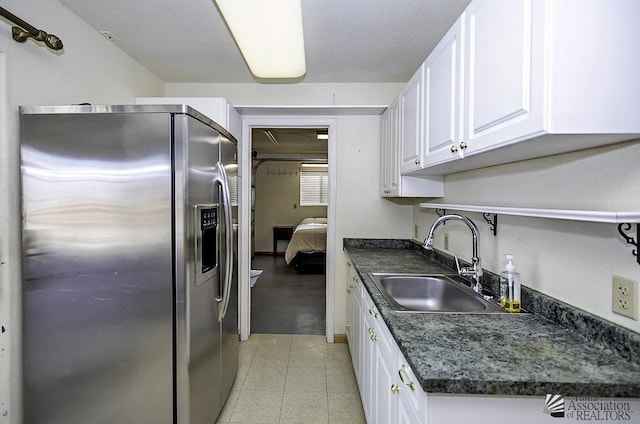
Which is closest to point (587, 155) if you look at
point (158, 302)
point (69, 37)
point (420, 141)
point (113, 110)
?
point (420, 141)

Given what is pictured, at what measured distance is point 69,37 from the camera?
191 cm

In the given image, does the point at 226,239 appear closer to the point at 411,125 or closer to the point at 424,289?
the point at 424,289

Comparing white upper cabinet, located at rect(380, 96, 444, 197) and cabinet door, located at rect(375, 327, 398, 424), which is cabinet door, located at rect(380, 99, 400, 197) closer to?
white upper cabinet, located at rect(380, 96, 444, 197)

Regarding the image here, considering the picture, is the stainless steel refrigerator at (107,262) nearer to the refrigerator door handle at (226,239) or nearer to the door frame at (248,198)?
the refrigerator door handle at (226,239)

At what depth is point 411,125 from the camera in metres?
2.06

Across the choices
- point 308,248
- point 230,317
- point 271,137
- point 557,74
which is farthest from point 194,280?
point 271,137

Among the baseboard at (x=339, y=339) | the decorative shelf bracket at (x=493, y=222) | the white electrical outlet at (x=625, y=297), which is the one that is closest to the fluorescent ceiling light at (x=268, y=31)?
the decorative shelf bracket at (x=493, y=222)

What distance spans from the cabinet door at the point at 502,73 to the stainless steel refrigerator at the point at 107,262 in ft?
3.99

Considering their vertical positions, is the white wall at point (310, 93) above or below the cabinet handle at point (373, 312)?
above

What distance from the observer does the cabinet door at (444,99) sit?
4.47 feet

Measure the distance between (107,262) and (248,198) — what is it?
1.79 m

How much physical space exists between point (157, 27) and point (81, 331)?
181cm

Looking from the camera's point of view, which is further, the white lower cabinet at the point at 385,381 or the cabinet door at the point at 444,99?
the cabinet door at the point at 444,99

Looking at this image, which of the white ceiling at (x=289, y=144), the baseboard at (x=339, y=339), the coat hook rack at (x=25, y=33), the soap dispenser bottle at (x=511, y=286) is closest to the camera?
the soap dispenser bottle at (x=511, y=286)
